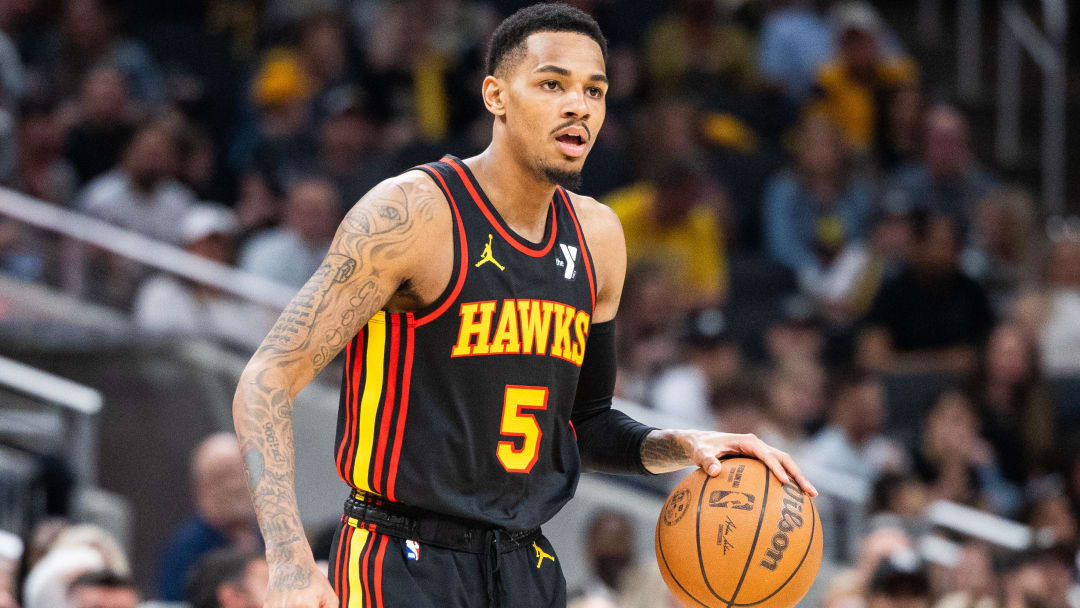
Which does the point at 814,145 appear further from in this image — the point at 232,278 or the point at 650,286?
the point at 232,278

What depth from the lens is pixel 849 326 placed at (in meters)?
9.30

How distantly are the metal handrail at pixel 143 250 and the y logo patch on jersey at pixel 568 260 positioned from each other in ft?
14.8

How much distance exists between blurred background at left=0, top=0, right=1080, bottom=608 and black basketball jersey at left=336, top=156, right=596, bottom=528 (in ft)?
6.92

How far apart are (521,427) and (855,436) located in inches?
208

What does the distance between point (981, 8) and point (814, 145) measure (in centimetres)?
355

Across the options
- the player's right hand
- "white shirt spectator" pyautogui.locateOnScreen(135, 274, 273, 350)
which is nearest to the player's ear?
the player's right hand

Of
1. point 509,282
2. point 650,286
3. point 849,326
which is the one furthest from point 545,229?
point 849,326

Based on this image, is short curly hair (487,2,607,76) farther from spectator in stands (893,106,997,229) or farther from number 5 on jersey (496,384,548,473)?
spectator in stands (893,106,997,229)

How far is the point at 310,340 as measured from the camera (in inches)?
121

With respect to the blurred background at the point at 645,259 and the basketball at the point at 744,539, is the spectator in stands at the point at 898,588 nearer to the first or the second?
the blurred background at the point at 645,259

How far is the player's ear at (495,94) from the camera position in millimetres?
3479

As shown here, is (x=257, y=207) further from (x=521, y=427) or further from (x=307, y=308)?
(x=307, y=308)

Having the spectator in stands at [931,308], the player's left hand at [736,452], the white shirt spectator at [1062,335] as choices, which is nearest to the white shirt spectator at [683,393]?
the spectator in stands at [931,308]

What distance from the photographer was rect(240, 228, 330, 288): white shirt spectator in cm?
855
